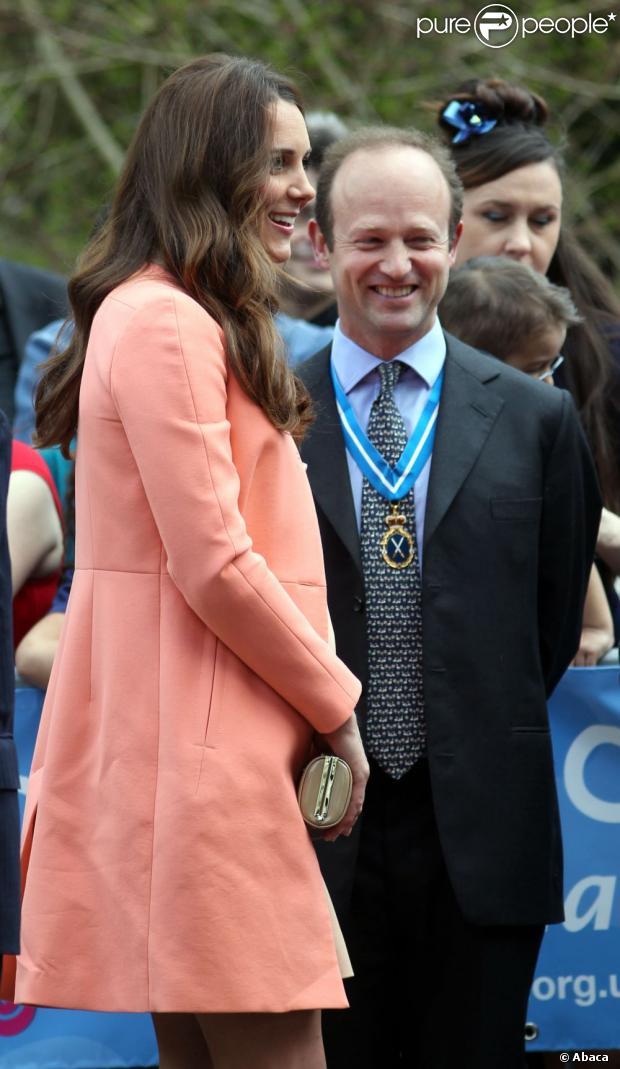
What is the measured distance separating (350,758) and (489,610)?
2.47ft

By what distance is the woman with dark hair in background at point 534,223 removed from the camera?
14.7 ft

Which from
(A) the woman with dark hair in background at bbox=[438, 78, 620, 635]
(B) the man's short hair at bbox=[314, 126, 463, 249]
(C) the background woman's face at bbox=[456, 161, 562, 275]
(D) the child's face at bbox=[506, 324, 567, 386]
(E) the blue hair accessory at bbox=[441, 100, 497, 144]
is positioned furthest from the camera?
(E) the blue hair accessory at bbox=[441, 100, 497, 144]

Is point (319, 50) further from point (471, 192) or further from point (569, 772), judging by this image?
point (569, 772)

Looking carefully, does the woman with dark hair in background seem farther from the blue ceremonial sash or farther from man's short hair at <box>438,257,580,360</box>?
the blue ceremonial sash

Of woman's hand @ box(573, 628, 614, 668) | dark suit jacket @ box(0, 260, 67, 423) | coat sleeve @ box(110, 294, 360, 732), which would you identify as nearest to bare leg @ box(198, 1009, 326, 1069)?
coat sleeve @ box(110, 294, 360, 732)

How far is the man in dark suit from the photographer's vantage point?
3320 millimetres

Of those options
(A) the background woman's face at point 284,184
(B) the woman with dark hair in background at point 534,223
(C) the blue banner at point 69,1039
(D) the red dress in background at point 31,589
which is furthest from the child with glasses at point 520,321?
(C) the blue banner at point 69,1039

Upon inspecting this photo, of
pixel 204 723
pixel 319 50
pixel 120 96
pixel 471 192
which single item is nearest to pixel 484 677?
pixel 204 723

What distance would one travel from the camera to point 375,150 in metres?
3.62

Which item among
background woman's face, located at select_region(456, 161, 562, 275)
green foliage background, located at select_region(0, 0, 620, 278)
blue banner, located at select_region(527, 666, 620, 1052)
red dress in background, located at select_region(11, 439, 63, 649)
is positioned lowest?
blue banner, located at select_region(527, 666, 620, 1052)

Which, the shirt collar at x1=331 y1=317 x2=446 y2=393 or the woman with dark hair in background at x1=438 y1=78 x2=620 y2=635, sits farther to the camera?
the woman with dark hair in background at x1=438 y1=78 x2=620 y2=635

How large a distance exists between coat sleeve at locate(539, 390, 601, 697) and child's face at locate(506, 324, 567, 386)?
1.84ft

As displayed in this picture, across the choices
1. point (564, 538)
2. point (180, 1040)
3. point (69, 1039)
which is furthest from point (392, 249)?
point (69, 1039)

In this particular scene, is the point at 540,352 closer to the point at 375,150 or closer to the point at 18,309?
the point at 375,150
